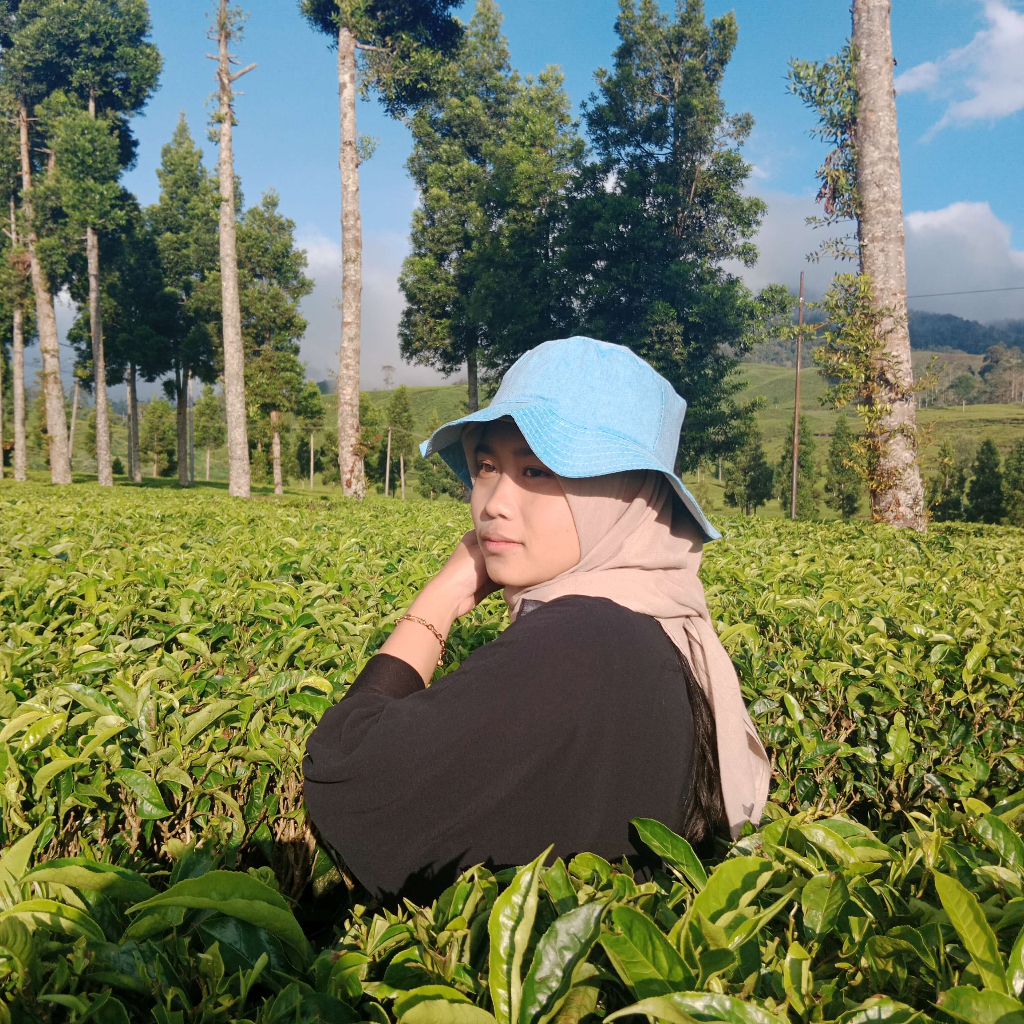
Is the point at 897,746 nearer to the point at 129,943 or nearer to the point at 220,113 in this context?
the point at 129,943

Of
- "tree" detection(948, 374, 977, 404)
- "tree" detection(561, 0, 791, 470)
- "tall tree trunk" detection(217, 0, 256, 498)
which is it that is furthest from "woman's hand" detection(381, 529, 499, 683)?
"tree" detection(948, 374, 977, 404)

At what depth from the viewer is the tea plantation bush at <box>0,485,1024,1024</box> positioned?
2.54 feet

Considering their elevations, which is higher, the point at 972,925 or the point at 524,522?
the point at 524,522

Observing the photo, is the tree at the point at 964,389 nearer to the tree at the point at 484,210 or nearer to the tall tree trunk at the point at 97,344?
the tree at the point at 484,210

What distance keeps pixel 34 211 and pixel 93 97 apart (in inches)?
156

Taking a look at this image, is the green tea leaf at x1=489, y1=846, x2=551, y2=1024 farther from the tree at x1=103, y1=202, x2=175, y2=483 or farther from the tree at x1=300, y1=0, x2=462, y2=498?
the tree at x1=103, y1=202, x2=175, y2=483

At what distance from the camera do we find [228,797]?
145 cm

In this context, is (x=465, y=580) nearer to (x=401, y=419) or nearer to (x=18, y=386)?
(x=18, y=386)

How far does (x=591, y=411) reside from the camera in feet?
4.98

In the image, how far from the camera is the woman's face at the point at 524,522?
61.7 inches

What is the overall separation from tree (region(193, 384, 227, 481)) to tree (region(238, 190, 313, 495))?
30.8 metres

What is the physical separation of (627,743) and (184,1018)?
745mm

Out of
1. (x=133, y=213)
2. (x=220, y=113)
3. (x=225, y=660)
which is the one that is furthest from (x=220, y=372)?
(x=225, y=660)

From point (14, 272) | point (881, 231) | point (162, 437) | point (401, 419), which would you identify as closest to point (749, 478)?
point (401, 419)
